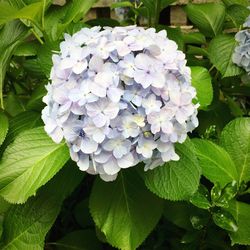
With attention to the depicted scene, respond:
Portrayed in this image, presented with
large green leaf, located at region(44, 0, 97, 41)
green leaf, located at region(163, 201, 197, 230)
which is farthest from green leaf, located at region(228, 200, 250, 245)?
large green leaf, located at region(44, 0, 97, 41)

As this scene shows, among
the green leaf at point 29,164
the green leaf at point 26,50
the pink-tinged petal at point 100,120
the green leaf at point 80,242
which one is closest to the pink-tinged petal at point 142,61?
the pink-tinged petal at point 100,120

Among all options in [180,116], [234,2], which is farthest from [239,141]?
[234,2]

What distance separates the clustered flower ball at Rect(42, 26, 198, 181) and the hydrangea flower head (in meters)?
0.43

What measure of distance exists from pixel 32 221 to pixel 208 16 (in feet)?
2.49

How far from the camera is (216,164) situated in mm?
930

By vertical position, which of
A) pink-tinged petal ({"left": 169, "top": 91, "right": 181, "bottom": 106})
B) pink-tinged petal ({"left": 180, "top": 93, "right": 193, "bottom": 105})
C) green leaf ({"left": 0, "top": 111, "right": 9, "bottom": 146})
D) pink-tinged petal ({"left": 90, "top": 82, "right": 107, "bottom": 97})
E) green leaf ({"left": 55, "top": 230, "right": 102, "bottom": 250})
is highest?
pink-tinged petal ({"left": 90, "top": 82, "right": 107, "bottom": 97})

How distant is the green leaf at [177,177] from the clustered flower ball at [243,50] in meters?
0.41

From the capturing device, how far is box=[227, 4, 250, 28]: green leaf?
1219 millimetres

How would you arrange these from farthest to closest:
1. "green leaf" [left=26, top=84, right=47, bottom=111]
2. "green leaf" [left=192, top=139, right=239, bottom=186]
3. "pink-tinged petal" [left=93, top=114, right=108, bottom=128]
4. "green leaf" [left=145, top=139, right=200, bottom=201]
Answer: "green leaf" [left=26, top=84, right=47, bottom=111] → "green leaf" [left=192, top=139, right=239, bottom=186] → "green leaf" [left=145, top=139, right=200, bottom=201] → "pink-tinged petal" [left=93, top=114, right=108, bottom=128]

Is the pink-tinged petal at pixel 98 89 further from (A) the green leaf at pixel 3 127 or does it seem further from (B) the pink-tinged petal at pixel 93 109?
(A) the green leaf at pixel 3 127

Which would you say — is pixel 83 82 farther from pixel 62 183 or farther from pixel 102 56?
pixel 62 183

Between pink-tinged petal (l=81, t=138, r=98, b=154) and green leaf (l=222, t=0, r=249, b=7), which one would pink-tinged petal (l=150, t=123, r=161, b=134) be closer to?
pink-tinged petal (l=81, t=138, r=98, b=154)

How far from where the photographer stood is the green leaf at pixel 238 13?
48.0 inches

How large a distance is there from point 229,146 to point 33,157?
443 millimetres
